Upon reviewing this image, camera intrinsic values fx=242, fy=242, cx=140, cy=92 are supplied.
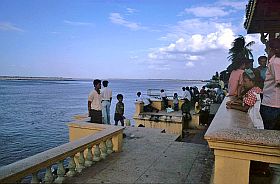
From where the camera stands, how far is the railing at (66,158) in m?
3.07

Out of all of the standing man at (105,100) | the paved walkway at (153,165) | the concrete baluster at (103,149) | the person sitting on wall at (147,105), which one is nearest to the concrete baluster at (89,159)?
the paved walkway at (153,165)

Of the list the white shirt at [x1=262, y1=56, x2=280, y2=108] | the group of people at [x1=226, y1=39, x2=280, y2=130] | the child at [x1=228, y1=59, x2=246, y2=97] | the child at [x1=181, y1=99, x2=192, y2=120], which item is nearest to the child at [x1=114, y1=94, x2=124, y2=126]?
the child at [x1=228, y1=59, x2=246, y2=97]

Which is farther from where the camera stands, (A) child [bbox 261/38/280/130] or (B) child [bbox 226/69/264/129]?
(B) child [bbox 226/69/264/129]

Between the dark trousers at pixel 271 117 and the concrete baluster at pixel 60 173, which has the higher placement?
the dark trousers at pixel 271 117

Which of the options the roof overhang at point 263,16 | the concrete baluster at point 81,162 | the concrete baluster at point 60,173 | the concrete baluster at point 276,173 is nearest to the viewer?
the concrete baluster at point 276,173

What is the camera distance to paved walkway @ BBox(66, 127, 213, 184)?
4270mm

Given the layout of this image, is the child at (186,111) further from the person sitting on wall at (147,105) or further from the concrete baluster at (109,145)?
the concrete baluster at (109,145)

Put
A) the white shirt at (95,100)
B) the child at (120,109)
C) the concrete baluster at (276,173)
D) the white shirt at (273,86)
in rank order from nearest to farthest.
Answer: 1. the concrete baluster at (276,173)
2. the white shirt at (273,86)
3. the white shirt at (95,100)
4. the child at (120,109)

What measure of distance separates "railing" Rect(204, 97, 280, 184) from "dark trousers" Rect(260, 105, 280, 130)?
73cm

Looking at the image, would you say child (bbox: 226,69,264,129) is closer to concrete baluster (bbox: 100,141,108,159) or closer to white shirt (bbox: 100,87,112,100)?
concrete baluster (bbox: 100,141,108,159)

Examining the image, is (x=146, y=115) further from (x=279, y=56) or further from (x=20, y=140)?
(x=20, y=140)

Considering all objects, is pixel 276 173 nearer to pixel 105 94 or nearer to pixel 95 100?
pixel 95 100

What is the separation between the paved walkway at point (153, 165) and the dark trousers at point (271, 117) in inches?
65.0

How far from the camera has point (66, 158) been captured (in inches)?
162
